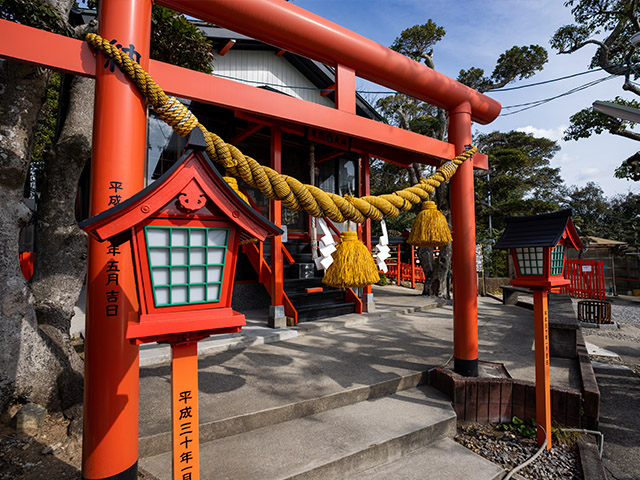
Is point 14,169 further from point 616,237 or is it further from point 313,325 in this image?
point 616,237

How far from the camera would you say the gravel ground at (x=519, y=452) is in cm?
281

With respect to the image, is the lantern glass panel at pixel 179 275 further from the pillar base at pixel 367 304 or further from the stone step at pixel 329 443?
the pillar base at pixel 367 304

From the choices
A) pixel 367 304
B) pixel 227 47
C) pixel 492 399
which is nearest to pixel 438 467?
pixel 492 399

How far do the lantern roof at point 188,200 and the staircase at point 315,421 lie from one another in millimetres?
1813

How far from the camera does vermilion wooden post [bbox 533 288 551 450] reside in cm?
304

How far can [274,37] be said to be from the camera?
2514mm

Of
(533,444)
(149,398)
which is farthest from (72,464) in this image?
(533,444)

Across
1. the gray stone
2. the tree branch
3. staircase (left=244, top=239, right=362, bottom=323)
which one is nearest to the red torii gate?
the gray stone

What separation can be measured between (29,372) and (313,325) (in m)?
3.99

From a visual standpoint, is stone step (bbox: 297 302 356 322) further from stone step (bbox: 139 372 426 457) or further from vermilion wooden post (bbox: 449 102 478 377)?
vermilion wooden post (bbox: 449 102 478 377)

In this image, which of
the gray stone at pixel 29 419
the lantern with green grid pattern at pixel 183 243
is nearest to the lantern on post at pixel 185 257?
the lantern with green grid pattern at pixel 183 243

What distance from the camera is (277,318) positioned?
5754 mm

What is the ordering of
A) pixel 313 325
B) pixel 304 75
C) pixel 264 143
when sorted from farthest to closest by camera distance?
pixel 304 75, pixel 264 143, pixel 313 325

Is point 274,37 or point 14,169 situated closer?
point 274,37
